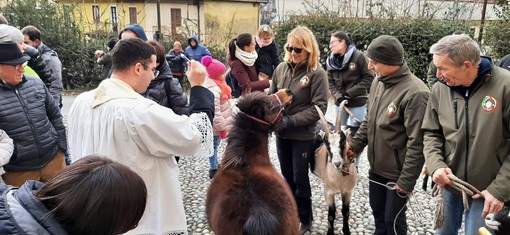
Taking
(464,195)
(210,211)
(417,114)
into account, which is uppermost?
(417,114)

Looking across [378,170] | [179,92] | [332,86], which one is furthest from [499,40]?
[179,92]

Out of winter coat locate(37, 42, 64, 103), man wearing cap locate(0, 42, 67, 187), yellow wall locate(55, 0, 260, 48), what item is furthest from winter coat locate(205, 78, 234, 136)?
yellow wall locate(55, 0, 260, 48)

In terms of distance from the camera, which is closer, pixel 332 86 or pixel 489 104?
pixel 489 104

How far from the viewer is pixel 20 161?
10.4 ft

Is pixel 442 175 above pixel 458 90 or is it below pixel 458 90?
below

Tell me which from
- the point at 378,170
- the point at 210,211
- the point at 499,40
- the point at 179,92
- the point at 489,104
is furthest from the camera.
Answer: the point at 499,40

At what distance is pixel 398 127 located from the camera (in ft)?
9.23

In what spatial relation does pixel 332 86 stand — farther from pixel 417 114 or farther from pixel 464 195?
pixel 464 195

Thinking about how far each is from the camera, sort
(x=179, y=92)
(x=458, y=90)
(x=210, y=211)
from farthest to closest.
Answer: (x=179, y=92) → (x=210, y=211) → (x=458, y=90)

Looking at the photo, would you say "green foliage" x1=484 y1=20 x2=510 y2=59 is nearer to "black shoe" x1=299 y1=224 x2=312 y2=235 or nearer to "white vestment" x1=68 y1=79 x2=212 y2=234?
"black shoe" x1=299 y1=224 x2=312 y2=235

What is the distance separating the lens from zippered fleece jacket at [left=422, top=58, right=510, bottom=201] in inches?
87.7

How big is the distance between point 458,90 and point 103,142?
2.29 meters

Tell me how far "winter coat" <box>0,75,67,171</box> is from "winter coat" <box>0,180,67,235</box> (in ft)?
7.25

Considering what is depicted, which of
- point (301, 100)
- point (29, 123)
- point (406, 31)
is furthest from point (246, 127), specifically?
point (406, 31)
